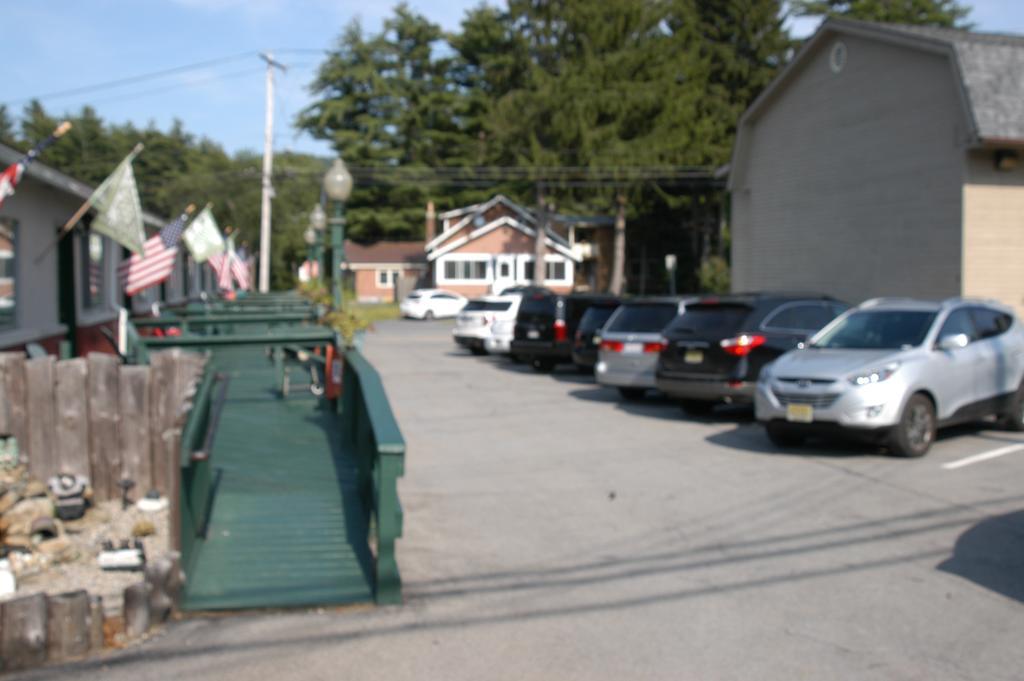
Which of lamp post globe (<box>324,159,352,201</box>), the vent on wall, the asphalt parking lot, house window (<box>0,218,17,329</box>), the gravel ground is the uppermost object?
the vent on wall

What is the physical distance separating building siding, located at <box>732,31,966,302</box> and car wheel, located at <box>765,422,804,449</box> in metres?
9.56

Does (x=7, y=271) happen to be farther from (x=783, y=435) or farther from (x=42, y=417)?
(x=783, y=435)

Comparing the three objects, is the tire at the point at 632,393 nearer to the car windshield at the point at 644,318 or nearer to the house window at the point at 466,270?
the car windshield at the point at 644,318

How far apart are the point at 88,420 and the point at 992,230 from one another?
17.5 m

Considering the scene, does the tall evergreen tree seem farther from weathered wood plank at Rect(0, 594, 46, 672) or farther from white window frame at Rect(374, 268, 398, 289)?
weathered wood plank at Rect(0, 594, 46, 672)

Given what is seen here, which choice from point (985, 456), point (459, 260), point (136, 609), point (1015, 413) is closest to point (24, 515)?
point (136, 609)

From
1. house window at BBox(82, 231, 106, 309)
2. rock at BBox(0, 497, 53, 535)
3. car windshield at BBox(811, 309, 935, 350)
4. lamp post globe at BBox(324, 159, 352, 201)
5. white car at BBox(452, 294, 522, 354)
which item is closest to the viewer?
rock at BBox(0, 497, 53, 535)

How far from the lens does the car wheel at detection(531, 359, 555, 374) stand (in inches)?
904

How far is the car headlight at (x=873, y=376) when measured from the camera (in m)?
11.3

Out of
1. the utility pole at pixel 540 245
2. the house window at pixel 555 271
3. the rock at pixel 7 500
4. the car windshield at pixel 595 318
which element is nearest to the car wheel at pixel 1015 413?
the car windshield at pixel 595 318

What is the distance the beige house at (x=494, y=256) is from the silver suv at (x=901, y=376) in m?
50.4

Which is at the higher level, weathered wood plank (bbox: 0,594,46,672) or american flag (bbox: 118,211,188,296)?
american flag (bbox: 118,211,188,296)

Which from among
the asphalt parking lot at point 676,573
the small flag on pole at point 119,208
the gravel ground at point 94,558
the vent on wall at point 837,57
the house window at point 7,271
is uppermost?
the vent on wall at point 837,57

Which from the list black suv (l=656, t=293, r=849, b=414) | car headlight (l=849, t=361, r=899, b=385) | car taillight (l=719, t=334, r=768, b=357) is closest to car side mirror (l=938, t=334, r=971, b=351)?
car headlight (l=849, t=361, r=899, b=385)
